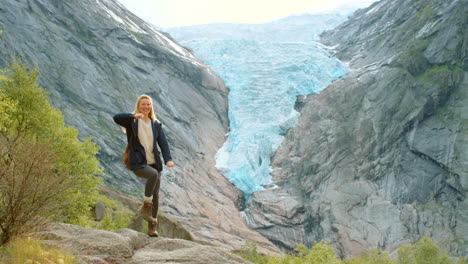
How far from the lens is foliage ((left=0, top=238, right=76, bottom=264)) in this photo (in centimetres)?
528

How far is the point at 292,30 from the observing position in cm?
9000

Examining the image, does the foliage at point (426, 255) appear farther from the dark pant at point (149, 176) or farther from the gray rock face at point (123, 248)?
the dark pant at point (149, 176)

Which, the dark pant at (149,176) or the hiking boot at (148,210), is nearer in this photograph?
the dark pant at (149,176)

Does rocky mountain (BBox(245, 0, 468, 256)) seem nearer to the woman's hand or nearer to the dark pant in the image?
the dark pant

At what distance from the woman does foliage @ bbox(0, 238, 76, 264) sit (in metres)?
2.44

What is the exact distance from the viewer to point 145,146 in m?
8.09

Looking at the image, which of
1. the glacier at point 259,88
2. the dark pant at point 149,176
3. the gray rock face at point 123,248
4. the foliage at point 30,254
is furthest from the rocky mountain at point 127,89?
the foliage at point 30,254

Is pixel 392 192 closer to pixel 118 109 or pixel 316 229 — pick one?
pixel 316 229

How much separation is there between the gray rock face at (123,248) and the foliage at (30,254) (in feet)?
0.85

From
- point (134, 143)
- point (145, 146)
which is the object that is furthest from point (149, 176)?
point (134, 143)

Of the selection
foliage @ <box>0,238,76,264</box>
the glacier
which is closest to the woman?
foliage @ <box>0,238,76,264</box>

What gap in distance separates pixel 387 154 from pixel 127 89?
30.4m

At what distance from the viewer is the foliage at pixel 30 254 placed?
17.3ft

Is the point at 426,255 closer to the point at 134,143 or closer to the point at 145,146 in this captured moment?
the point at 145,146
